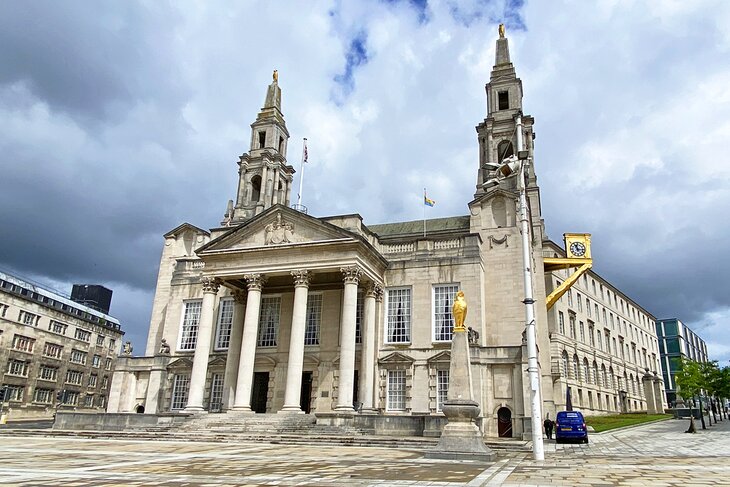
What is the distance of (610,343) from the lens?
71000mm

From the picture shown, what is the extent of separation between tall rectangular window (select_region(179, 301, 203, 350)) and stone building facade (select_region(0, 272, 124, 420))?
29946 mm

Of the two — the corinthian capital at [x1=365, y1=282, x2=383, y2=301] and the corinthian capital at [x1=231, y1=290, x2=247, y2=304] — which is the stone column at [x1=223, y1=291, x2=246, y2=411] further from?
the corinthian capital at [x1=365, y1=282, x2=383, y2=301]

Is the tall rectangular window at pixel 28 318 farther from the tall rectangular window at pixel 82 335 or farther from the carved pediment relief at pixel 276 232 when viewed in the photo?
the carved pediment relief at pixel 276 232

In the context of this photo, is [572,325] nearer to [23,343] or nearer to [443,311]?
[443,311]

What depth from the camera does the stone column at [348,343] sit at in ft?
93.3

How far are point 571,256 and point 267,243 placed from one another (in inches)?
1102

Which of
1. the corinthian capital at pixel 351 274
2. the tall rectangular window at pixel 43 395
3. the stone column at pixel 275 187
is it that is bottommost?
the tall rectangular window at pixel 43 395

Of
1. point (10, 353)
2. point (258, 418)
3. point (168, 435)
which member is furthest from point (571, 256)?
point (10, 353)

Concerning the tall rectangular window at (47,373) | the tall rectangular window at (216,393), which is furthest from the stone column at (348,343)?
the tall rectangular window at (47,373)

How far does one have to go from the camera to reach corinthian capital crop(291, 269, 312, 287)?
103 ft

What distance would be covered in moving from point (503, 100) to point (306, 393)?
106 ft

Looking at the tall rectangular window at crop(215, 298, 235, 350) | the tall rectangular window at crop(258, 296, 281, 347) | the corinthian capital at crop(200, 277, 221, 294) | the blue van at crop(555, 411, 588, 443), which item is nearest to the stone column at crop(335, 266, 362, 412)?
the tall rectangular window at crop(258, 296, 281, 347)

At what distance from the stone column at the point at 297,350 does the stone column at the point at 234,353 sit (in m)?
5.01

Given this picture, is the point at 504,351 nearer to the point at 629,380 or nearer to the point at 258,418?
the point at 258,418
